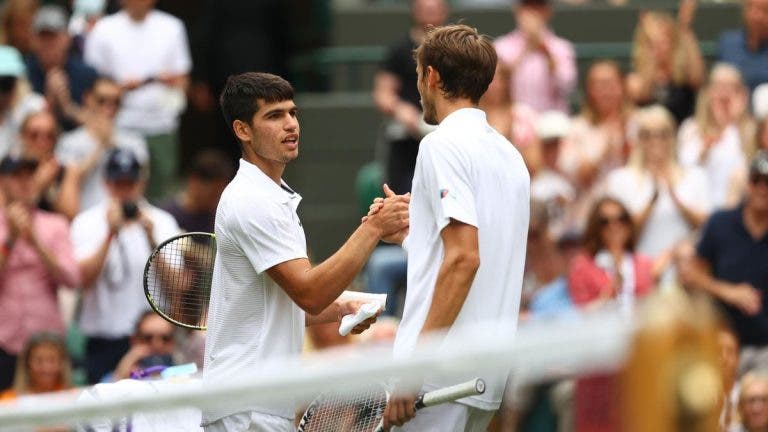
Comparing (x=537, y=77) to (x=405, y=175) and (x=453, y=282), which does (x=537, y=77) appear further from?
(x=453, y=282)

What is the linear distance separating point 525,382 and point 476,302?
3.92 feet

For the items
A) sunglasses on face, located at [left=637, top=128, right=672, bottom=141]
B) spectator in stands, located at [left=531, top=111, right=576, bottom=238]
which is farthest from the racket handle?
sunglasses on face, located at [left=637, top=128, right=672, bottom=141]

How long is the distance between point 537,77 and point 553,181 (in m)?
1.26

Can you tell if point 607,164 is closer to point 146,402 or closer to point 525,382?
point 525,382

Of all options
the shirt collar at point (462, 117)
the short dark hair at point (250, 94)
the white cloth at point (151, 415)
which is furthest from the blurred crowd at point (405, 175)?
the short dark hair at point (250, 94)

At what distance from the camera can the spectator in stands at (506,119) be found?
11.2 m

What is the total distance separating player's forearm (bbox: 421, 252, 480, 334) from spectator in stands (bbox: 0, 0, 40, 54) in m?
8.04

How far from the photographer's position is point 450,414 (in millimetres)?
5445

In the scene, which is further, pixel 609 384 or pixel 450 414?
pixel 450 414

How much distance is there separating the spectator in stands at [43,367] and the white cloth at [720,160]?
4.42 m

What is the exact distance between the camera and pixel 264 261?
18.1 feet

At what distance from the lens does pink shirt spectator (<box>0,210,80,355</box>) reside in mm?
A: 9977

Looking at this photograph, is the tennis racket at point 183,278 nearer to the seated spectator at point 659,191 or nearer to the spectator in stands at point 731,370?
the spectator in stands at point 731,370

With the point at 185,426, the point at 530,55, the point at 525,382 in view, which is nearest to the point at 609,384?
the point at 525,382
